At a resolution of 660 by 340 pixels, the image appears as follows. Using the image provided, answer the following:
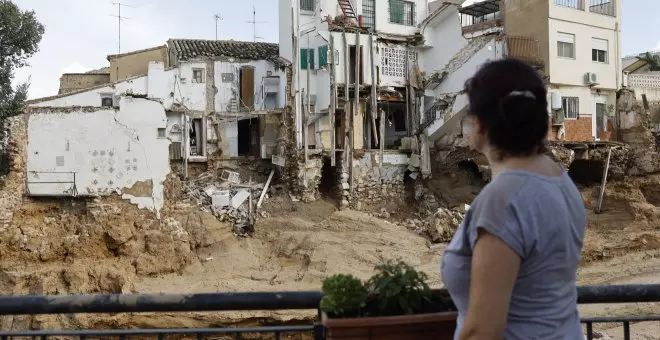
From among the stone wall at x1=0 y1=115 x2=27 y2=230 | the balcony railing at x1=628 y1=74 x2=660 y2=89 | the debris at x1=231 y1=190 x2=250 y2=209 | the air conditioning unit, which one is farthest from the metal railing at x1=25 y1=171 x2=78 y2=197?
the balcony railing at x1=628 y1=74 x2=660 y2=89

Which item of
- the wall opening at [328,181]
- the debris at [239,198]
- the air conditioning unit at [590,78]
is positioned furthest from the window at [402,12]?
the debris at [239,198]

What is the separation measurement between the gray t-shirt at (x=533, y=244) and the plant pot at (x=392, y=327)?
0.98ft

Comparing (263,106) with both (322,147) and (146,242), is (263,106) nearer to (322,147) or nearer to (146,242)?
(322,147)

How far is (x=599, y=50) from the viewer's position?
1158 inches

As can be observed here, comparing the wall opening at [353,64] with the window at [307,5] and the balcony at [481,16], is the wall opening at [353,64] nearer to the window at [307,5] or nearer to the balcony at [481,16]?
the window at [307,5]

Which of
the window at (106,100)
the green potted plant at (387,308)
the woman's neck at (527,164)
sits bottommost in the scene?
the green potted plant at (387,308)

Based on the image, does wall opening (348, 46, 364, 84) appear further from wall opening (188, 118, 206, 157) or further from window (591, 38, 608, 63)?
window (591, 38, 608, 63)

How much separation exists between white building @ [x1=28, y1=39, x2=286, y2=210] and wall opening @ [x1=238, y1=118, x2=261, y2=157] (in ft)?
0.16

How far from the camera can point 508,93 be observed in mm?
1940

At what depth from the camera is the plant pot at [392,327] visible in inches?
90.2

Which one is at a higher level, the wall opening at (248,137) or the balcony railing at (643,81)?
the balcony railing at (643,81)

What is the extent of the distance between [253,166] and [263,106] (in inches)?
140

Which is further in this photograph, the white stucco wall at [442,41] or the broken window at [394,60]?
the white stucco wall at [442,41]

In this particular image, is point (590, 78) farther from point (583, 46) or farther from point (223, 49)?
point (223, 49)
